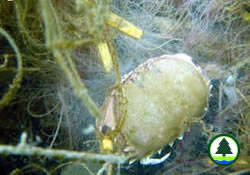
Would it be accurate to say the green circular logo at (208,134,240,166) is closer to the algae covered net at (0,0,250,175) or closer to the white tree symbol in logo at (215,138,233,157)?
the white tree symbol in logo at (215,138,233,157)

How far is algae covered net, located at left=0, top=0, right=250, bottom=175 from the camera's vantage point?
1.97m

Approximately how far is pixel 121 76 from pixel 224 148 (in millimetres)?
1235

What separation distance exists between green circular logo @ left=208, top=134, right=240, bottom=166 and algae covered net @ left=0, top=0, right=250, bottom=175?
160 millimetres

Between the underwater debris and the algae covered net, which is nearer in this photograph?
the underwater debris

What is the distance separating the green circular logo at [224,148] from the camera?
1929mm

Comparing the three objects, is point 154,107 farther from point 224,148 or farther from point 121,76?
point 224,148

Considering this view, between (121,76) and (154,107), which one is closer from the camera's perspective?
(154,107)

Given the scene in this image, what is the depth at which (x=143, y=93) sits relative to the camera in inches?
59.1

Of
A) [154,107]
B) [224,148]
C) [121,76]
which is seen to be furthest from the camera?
[121,76]

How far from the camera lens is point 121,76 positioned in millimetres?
2123

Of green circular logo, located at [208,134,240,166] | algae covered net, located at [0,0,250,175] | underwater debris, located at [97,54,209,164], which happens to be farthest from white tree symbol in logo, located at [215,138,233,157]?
underwater debris, located at [97,54,209,164]

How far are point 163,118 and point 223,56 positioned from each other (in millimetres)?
1423

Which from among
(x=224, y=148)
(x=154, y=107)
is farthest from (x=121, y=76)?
(x=224, y=148)

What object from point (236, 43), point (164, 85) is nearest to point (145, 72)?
point (164, 85)
